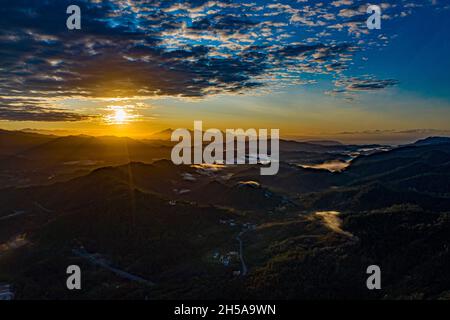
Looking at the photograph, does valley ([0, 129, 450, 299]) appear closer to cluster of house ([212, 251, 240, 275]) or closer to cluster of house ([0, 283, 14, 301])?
cluster of house ([212, 251, 240, 275])

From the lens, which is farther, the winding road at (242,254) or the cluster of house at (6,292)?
the winding road at (242,254)

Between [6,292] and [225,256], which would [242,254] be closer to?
[225,256]

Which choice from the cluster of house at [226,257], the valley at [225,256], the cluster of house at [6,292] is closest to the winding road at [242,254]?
the valley at [225,256]

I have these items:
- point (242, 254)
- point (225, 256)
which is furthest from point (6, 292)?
point (242, 254)

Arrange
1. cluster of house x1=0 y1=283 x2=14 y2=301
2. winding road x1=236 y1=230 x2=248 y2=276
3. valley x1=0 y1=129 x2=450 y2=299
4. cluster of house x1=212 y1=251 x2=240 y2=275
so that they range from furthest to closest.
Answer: cluster of house x1=212 y1=251 x2=240 y2=275 → winding road x1=236 y1=230 x2=248 y2=276 → cluster of house x1=0 y1=283 x2=14 y2=301 → valley x1=0 y1=129 x2=450 y2=299

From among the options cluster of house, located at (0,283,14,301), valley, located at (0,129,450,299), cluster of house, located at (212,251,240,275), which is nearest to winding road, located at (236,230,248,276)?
valley, located at (0,129,450,299)

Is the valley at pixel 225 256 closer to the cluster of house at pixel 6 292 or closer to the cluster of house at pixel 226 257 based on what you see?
the cluster of house at pixel 226 257

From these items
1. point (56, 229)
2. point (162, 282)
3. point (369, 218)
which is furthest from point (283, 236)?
point (56, 229)
